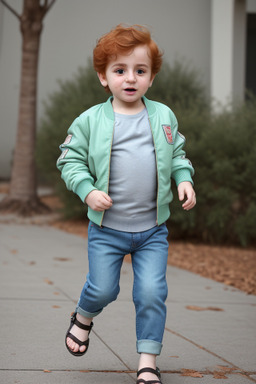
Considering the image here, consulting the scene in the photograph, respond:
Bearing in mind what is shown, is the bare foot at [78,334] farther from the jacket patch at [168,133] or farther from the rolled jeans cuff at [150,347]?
the jacket patch at [168,133]

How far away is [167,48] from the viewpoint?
18703 mm

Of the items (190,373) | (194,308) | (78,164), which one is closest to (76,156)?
(78,164)

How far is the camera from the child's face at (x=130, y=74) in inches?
134

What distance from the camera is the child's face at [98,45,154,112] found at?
3.40m

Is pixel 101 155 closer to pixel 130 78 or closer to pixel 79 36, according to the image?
pixel 130 78

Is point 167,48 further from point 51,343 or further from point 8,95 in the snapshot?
point 51,343

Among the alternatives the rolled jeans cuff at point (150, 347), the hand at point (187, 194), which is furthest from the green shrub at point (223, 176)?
the rolled jeans cuff at point (150, 347)

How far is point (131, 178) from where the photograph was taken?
11.2 feet

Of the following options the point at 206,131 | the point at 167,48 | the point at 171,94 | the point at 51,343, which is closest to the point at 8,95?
the point at 167,48

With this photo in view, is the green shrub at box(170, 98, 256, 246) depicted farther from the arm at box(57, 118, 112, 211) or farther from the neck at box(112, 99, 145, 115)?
the arm at box(57, 118, 112, 211)

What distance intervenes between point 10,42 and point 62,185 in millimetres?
8639

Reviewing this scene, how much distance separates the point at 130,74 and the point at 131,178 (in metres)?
0.49

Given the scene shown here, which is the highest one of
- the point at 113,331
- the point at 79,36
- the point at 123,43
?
the point at 123,43

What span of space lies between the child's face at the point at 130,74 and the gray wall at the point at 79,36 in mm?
14651
